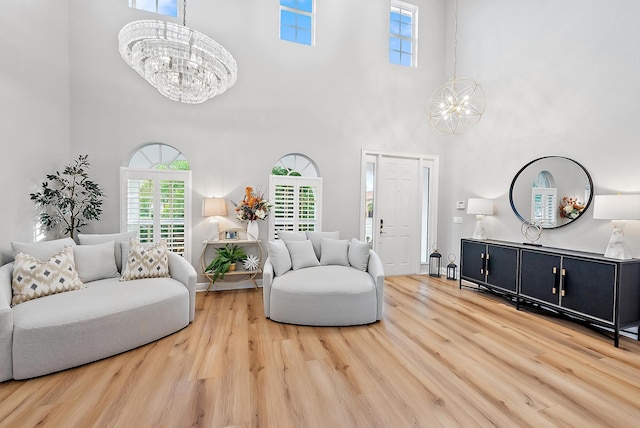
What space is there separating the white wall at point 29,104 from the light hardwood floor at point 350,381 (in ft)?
6.02

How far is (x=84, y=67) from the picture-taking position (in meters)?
3.82

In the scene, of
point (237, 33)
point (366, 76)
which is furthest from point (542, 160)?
point (237, 33)

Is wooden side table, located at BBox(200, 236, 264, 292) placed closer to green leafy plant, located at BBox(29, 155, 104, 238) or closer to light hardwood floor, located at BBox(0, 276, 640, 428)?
light hardwood floor, located at BBox(0, 276, 640, 428)

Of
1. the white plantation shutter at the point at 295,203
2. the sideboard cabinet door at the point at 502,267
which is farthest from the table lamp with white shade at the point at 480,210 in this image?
the white plantation shutter at the point at 295,203

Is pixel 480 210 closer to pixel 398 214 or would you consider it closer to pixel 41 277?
pixel 398 214

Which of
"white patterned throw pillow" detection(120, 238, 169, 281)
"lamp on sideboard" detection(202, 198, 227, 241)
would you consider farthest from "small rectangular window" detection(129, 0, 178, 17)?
"white patterned throw pillow" detection(120, 238, 169, 281)

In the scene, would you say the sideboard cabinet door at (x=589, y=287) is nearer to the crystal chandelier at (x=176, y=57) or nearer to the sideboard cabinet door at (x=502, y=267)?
the sideboard cabinet door at (x=502, y=267)

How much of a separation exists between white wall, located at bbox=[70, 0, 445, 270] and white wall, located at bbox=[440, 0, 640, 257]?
0.85m

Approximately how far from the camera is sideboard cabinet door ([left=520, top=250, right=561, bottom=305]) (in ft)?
10.7

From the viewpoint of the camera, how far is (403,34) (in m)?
5.44

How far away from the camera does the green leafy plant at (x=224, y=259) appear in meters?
4.08

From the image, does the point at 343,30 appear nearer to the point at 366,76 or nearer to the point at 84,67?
the point at 366,76

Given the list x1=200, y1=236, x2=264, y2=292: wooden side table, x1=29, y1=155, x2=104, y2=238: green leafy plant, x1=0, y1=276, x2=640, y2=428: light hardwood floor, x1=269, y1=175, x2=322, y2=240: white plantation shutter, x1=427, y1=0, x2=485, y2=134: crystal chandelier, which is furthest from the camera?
x1=427, y1=0, x2=485, y2=134: crystal chandelier

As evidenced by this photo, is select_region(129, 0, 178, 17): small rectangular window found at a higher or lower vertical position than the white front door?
higher
